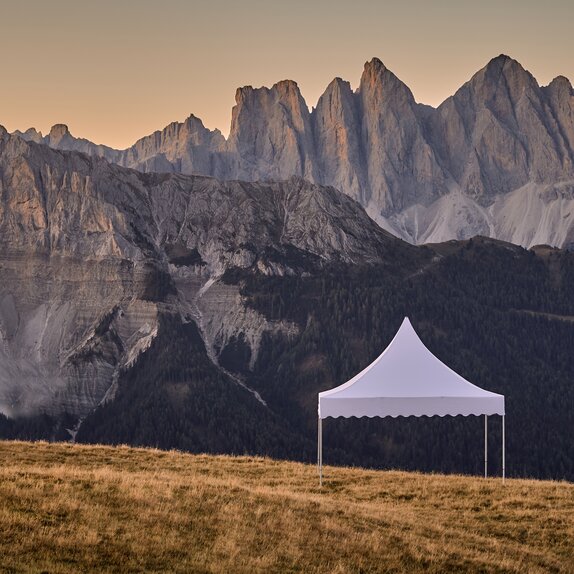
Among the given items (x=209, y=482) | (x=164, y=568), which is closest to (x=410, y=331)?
(x=209, y=482)

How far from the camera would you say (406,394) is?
49.3 m

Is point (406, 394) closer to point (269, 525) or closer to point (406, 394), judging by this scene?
point (406, 394)

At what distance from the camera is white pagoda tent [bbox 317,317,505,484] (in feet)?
158

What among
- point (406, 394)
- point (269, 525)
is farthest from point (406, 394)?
point (269, 525)

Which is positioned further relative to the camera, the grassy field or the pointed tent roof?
the pointed tent roof

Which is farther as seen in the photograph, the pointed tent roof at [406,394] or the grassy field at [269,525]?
the pointed tent roof at [406,394]

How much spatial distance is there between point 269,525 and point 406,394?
17.8 meters

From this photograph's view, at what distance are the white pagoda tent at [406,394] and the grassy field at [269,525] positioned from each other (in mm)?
4999

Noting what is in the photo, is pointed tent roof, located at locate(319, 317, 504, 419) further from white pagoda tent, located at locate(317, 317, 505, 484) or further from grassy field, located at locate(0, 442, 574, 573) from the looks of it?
grassy field, located at locate(0, 442, 574, 573)

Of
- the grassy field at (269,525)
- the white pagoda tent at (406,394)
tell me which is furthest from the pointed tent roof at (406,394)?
the grassy field at (269,525)

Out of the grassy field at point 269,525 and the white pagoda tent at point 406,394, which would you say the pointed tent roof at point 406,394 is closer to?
the white pagoda tent at point 406,394

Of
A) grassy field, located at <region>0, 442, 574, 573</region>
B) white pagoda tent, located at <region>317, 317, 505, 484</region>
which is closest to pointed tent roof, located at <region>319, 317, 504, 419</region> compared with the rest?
white pagoda tent, located at <region>317, 317, 505, 484</region>

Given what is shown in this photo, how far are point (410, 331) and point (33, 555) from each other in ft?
96.0

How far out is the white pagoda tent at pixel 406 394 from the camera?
48.2 metres
